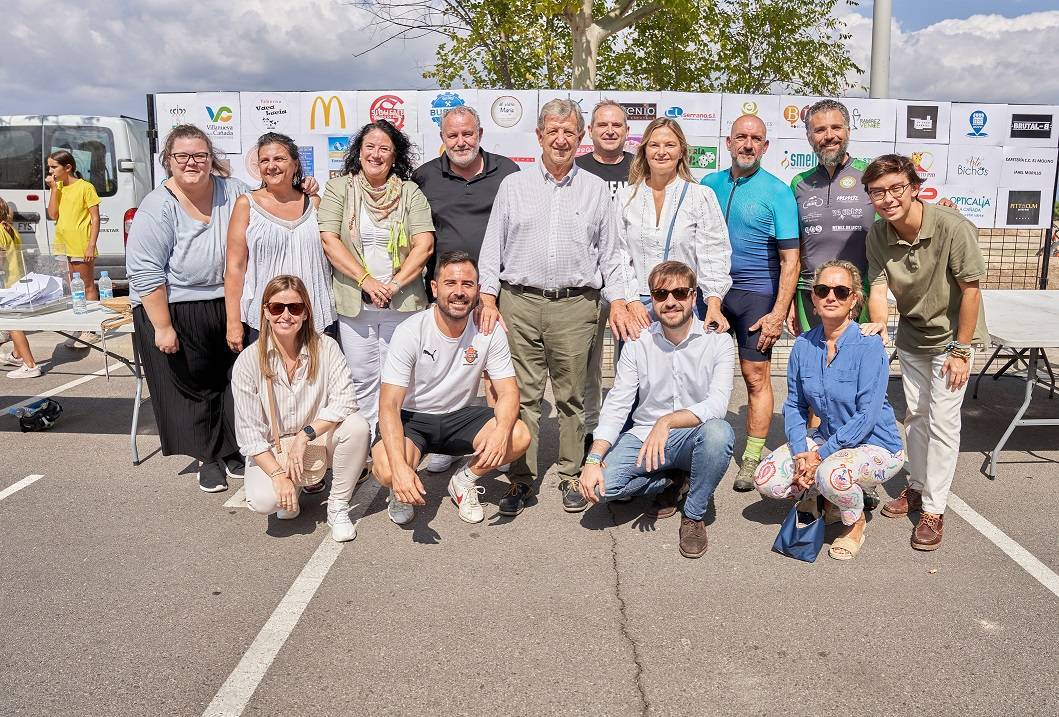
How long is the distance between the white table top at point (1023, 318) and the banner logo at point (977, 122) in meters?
2.64

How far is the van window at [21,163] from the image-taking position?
384 inches

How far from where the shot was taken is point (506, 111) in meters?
7.67

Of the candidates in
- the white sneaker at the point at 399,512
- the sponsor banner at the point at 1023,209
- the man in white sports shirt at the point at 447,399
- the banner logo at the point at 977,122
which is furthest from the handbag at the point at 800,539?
the sponsor banner at the point at 1023,209

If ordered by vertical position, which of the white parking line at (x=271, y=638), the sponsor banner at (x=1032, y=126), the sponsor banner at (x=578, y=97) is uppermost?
the sponsor banner at (x=578, y=97)

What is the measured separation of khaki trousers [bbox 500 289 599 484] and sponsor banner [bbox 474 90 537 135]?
4.09 metres

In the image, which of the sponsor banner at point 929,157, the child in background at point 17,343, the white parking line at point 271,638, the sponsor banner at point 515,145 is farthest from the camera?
the sponsor banner at point 929,157

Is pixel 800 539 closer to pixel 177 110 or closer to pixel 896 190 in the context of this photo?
pixel 896 190

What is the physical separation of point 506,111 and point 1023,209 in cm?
559

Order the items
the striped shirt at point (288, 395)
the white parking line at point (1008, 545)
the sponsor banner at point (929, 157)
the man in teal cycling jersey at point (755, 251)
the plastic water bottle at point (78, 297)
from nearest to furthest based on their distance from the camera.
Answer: the white parking line at point (1008, 545)
the striped shirt at point (288, 395)
the man in teal cycling jersey at point (755, 251)
the plastic water bottle at point (78, 297)
the sponsor banner at point (929, 157)

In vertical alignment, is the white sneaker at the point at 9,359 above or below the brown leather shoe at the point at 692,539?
above

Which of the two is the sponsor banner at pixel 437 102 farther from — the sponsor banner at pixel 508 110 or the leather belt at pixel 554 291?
the leather belt at pixel 554 291

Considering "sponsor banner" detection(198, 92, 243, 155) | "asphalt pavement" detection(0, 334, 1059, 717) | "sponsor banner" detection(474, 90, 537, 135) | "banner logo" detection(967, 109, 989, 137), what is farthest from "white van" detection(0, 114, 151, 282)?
"banner logo" detection(967, 109, 989, 137)

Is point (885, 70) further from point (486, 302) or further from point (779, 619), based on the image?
point (779, 619)

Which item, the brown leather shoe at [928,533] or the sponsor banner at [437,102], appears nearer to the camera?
the brown leather shoe at [928,533]
